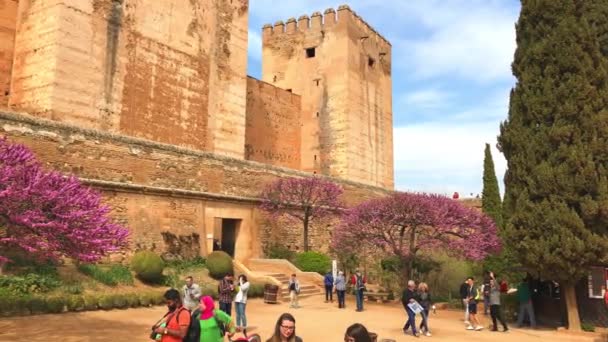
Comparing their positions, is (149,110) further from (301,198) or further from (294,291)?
(294,291)

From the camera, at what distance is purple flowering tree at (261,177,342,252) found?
62.3 feet

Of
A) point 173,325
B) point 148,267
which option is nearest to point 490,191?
point 148,267

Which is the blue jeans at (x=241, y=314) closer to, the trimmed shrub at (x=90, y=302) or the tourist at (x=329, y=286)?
the trimmed shrub at (x=90, y=302)

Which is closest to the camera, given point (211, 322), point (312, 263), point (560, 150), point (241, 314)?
point (211, 322)

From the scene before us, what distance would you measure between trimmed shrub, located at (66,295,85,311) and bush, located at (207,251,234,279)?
5.01 metres

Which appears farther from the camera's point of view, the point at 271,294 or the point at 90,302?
the point at 271,294

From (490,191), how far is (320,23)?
16.0m

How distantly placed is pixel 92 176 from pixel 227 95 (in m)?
9.38

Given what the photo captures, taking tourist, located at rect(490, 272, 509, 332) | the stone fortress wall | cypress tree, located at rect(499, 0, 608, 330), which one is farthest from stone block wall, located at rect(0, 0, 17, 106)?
tourist, located at rect(490, 272, 509, 332)

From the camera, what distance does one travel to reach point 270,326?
33.9ft

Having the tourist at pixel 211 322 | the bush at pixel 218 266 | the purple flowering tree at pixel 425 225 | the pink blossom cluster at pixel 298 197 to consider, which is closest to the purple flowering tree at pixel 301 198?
the pink blossom cluster at pixel 298 197

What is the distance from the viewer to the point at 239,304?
31.0 ft

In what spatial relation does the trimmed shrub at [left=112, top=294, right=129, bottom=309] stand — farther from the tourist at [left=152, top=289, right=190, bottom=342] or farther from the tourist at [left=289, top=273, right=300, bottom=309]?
the tourist at [left=152, top=289, right=190, bottom=342]

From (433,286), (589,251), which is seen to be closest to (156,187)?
(433,286)
